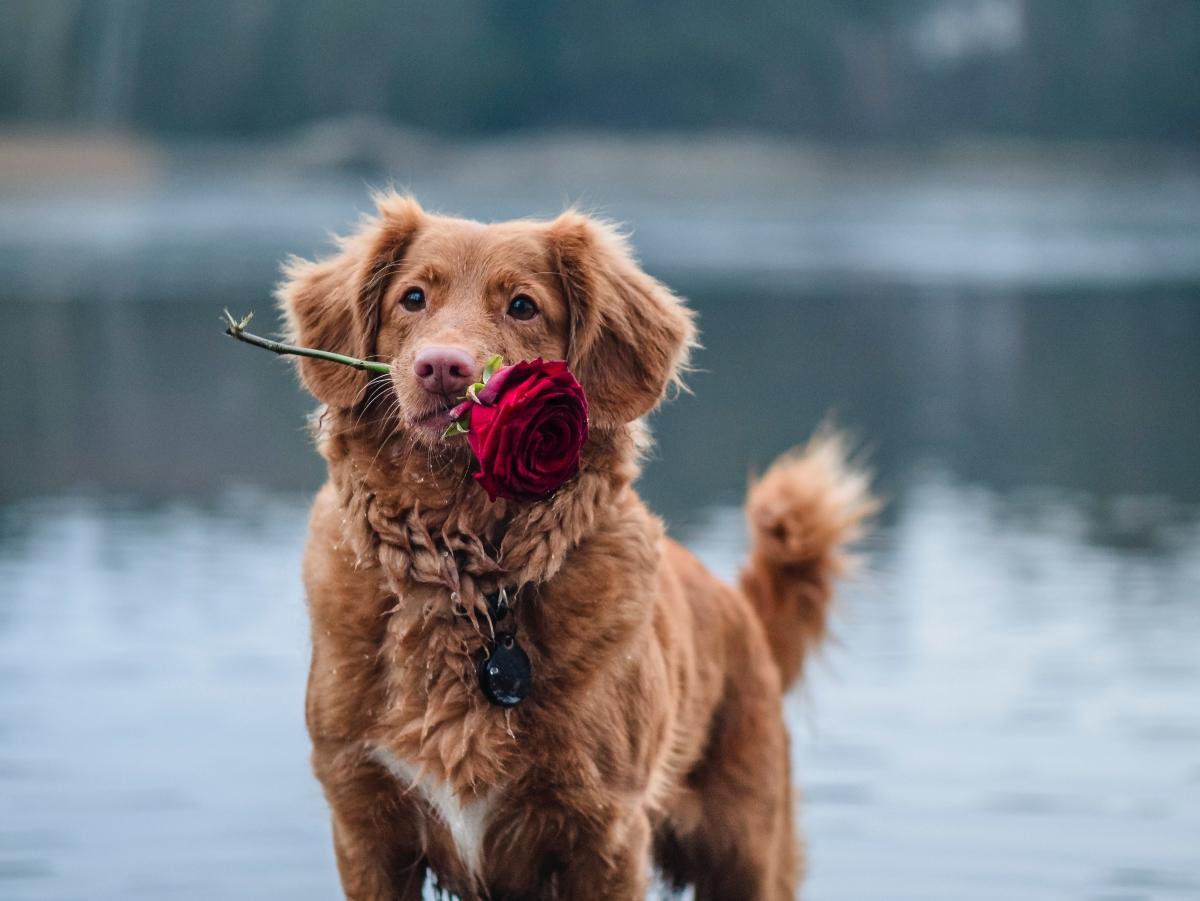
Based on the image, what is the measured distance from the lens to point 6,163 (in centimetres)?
→ 4700

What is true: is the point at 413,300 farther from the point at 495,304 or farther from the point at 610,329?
the point at 610,329

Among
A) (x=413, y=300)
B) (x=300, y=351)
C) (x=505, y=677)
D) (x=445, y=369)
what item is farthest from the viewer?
(x=413, y=300)

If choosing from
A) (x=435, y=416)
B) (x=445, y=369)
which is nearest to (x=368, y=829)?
(x=435, y=416)

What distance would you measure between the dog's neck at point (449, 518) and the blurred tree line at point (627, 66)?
4256cm

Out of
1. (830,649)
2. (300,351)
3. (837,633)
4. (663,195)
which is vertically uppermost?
(663,195)

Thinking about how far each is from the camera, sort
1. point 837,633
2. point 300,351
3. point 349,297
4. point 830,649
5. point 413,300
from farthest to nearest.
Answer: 1. point 837,633
2. point 830,649
3. point 349,297
4. point 413,300
5. point 300,351

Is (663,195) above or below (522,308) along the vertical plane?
above

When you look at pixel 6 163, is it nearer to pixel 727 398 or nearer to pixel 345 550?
pixel 727 398

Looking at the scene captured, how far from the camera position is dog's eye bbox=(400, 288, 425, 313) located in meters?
4.08

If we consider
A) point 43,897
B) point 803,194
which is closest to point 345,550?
point 43,897

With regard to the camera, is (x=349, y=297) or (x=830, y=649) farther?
(x=830, y=649)

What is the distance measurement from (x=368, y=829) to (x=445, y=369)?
1.01 meters

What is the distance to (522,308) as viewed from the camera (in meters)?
4.11

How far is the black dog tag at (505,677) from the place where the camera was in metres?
3.99
